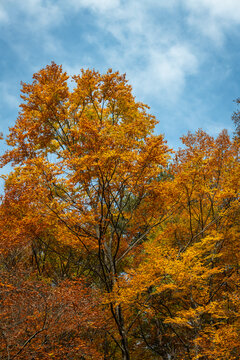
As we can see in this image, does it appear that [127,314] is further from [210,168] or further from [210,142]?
[210,142]

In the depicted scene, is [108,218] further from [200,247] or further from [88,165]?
[200,247]

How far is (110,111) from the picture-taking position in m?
13.0

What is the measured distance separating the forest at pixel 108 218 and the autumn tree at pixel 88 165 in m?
0.05

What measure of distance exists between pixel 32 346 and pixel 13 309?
3.44 ft

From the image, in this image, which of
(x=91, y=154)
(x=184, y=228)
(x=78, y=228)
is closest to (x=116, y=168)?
(x=91, y=154)

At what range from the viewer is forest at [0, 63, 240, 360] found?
8.77m

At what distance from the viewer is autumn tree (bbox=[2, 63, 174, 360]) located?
9719 millimetres

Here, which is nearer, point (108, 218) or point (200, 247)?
point (108, 218)

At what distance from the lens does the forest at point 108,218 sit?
8.77 m

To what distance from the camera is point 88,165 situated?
9.35m

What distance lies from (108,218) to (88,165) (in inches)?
96.5

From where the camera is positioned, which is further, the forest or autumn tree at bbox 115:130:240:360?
autumn tree at bbox 115:130:240:360

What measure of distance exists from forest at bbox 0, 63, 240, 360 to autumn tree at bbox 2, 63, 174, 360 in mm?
52

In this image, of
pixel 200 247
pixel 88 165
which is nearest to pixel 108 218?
pixel 88 165
